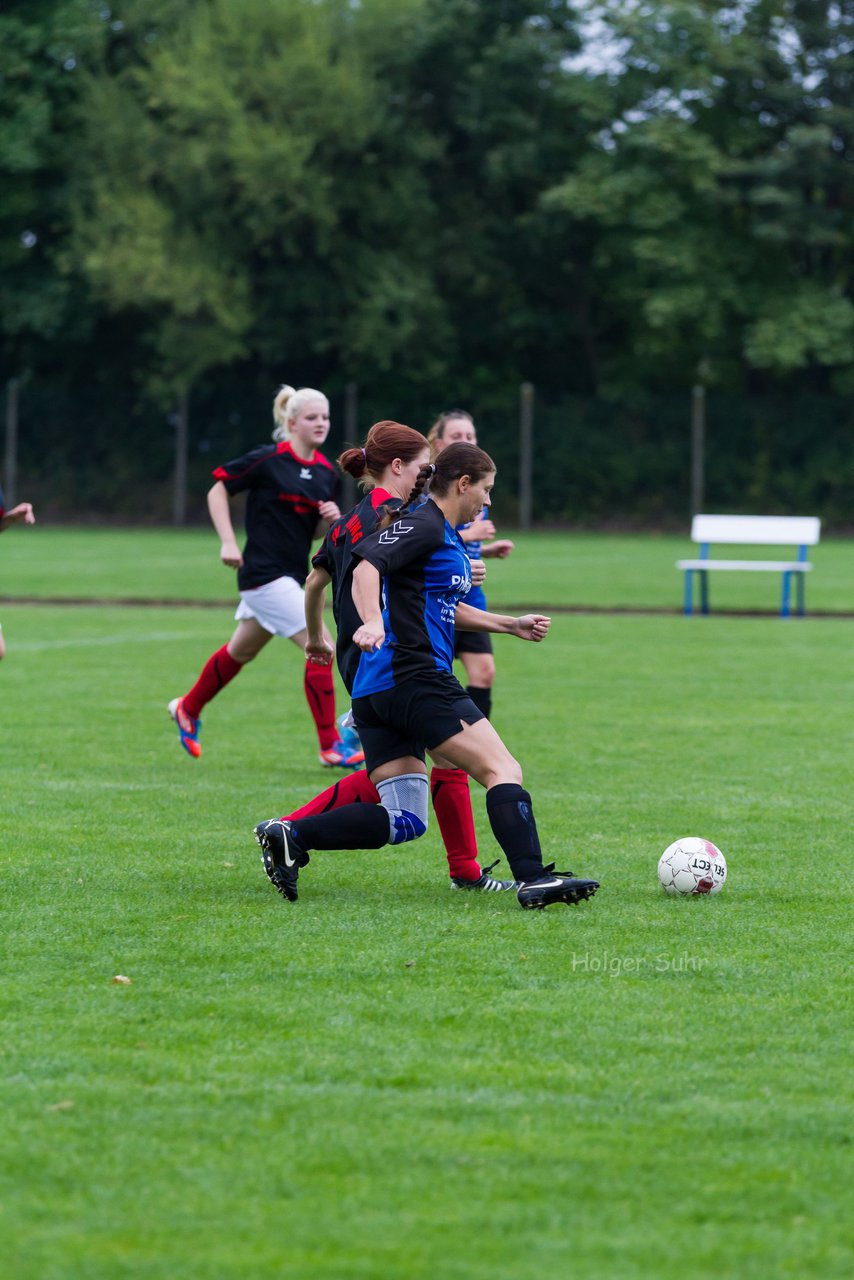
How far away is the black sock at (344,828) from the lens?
610cm

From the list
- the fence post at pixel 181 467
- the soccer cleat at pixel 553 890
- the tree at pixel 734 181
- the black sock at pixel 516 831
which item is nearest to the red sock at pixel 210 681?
the black sock at pixel 516 831

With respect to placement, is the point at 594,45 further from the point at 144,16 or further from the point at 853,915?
the point at 853,915

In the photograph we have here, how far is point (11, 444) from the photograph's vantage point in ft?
125

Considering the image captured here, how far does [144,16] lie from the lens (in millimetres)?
40719

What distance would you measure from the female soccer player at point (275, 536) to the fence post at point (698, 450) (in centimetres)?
2584

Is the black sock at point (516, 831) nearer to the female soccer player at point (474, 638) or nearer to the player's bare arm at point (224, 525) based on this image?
the female soccer player at point (474, 638)

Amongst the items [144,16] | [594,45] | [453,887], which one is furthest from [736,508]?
[453,887]

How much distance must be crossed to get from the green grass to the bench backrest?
2.75 feet

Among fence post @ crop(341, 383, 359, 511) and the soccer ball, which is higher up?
fence post @ crop(341, 383, 359, 511)

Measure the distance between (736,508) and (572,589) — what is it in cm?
1376

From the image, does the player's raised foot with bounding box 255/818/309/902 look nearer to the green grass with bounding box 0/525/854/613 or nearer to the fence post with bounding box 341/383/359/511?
the green grass with bounding box 0/525/854/613

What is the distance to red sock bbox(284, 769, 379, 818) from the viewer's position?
21.0 ft

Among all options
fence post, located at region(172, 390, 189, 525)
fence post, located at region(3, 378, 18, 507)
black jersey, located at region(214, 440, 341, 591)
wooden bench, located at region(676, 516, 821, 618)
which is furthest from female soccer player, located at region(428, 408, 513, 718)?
fence post, located at region(3, 378, 18, 507)

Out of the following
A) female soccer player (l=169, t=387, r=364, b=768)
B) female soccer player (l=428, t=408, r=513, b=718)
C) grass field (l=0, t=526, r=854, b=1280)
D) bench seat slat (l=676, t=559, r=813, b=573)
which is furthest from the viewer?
bench seat slat (l=676, t=559, r=813, b=573)
